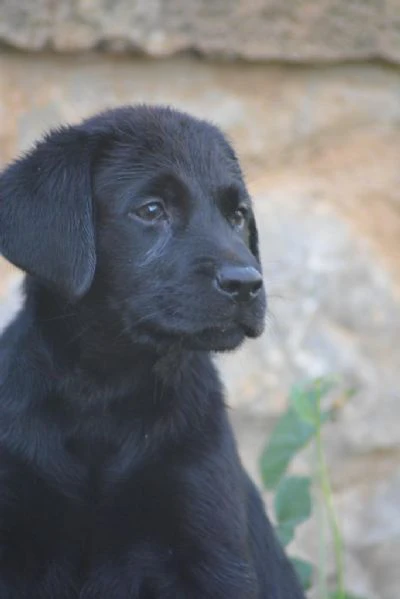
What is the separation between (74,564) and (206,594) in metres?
0.25

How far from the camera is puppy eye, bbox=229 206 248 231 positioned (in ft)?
9.98

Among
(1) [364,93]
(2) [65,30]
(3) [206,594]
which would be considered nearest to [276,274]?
(1) [364,93]

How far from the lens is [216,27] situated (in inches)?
149

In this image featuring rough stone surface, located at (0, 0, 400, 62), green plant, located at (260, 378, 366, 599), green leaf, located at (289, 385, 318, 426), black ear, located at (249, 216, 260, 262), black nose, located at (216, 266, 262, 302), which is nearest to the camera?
black nose, located at (216, 266, 262, 302)

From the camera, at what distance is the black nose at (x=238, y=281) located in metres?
2.76

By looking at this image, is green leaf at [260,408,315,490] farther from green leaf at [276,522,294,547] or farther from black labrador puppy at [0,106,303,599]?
black labrador puppy at [0,106,303,599]

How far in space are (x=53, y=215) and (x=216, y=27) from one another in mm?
1099

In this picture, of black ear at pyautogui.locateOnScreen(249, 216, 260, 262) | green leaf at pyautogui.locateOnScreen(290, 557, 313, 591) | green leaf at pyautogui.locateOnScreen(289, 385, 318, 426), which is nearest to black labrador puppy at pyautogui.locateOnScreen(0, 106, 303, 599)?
black ear at pyautogui.locateOnScreen(249, 216, 260, 262)

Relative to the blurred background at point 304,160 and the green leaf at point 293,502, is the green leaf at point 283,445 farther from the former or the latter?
the blurred background at point 304,160

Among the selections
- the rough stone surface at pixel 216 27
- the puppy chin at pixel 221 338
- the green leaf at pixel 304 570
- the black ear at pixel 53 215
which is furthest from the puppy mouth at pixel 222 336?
the rough stone surface at pixel 216 27

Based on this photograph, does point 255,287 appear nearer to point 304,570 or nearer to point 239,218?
point 239,218

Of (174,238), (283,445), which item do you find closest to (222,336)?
(174,238)

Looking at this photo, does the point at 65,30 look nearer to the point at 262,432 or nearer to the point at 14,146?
the point at 14,146

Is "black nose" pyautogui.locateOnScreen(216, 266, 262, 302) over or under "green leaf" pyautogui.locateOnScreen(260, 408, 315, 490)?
over
